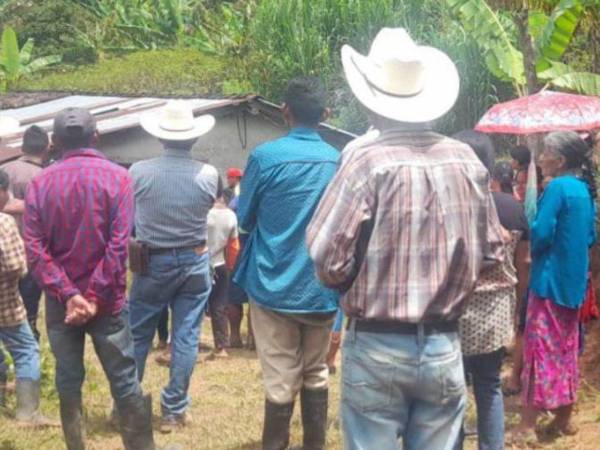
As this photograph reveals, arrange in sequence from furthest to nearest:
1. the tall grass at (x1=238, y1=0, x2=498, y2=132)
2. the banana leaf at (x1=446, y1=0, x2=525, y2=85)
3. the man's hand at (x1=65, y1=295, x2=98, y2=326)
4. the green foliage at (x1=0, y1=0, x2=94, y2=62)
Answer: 1. the green foliage at (x1=0, y1=0, x2=94, y2=62)
2. the tall grass at (x1=238, y1=0, x2=498, y2=132)
3. the banana leaf at (x1=446, y1=0, x2=525, y2=85)
4. the man's hand at (x1=65, y1=295, x2=98, y2=326)

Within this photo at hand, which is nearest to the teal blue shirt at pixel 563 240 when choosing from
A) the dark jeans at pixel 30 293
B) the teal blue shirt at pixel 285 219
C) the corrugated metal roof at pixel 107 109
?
the teal blue shirt at pixel 285 219

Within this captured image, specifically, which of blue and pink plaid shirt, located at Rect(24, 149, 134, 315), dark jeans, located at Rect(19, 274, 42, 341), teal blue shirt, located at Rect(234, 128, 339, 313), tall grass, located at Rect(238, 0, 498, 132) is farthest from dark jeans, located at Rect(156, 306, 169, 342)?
tall grass, located at Rect(238, 0, 498, 132)

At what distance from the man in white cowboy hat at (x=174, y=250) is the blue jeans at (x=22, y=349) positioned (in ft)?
2.12

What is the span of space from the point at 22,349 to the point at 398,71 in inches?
140

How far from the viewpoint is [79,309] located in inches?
202

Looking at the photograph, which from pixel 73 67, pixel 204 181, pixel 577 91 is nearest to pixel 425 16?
pixel 73 67

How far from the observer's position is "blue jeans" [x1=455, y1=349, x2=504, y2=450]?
493 centimetres

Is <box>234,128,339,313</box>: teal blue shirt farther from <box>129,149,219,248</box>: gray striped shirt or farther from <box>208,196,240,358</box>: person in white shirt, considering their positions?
<box>208,196,240,358</box>: person in white shirt

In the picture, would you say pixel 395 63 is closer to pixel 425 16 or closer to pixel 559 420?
pixel 559 420

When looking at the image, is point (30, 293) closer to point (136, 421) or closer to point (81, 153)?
point (136, 421)

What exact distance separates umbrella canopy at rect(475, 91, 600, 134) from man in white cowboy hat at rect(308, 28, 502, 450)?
4232 millimetres

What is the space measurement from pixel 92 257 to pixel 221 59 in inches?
1095

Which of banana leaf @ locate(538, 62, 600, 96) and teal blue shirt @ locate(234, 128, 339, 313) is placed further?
banana leaf @ locate(538, 62, 600, 96)

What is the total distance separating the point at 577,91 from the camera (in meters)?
11.3
